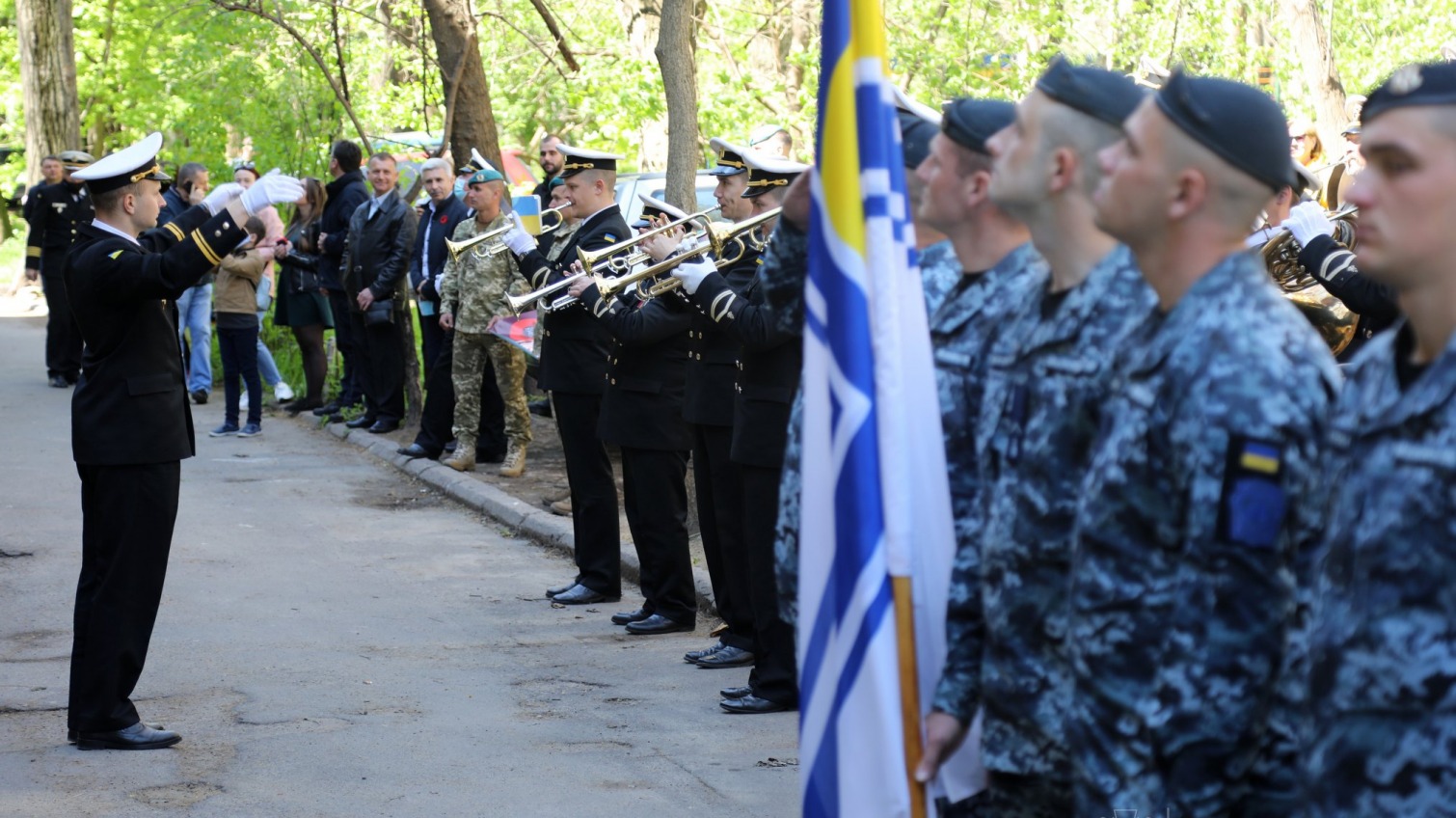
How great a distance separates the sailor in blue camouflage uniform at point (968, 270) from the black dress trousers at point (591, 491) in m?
5.64

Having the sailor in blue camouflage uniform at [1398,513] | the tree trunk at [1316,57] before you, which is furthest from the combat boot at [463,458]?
the sailor in blue camouflage uniform at [1398,513]

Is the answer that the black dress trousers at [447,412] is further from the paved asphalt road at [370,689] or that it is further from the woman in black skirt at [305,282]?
the woman in black skirt at [305,282]

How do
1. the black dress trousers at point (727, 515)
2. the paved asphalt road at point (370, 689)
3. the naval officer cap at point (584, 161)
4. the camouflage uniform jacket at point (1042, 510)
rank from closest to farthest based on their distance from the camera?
the camouflage uniform jacket at point (1042, 510)
the paved asphalt road at point (370, 689)
the black dress trousers at point (727, 515)
the naval officer cap at point (584, 161)

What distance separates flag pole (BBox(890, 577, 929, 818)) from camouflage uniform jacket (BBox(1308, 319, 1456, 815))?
0.91 meters

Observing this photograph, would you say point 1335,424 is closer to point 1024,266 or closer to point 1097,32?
point 1024,266

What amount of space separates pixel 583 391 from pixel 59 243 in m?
11.0

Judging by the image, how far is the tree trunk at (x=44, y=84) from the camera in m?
25.6

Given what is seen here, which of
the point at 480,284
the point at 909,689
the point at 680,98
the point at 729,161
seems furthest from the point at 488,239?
the point at 909,689

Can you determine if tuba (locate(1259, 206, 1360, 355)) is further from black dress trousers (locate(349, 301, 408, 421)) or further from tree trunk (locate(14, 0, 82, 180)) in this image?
tree trunk (locate(14, 0, 82, 180))

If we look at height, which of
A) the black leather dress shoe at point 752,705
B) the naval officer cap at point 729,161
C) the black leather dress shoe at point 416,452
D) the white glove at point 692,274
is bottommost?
the black leather dress shoe at point 752,705

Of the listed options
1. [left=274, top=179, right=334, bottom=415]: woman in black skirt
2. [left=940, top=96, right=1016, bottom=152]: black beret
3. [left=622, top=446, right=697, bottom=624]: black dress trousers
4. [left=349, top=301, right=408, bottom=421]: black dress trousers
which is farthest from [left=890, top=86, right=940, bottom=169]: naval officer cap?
[left=274, top=179, right=334, bottom=415]: woman in black skirt

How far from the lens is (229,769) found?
607cm

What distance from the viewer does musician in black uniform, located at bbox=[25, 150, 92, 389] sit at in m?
18.0

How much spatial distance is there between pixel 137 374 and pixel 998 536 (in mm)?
4313
